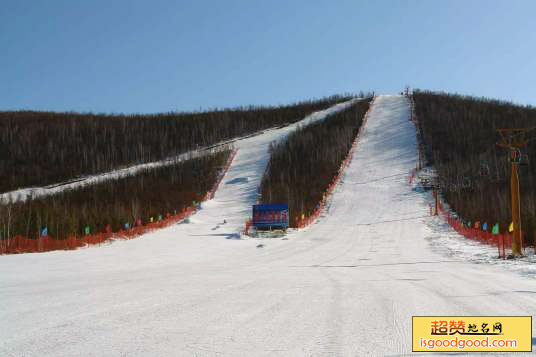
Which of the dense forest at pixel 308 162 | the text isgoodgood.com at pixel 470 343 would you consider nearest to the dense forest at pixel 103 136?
the dense forest at pixel 308 162

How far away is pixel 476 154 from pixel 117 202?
35.8m

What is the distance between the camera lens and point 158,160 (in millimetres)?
67438

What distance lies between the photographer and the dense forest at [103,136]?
226ft

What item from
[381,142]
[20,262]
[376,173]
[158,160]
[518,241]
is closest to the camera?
[20,262]

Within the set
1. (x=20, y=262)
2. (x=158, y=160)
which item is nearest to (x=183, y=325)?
(x=20, y=262)

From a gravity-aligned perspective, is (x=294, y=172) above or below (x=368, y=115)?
below

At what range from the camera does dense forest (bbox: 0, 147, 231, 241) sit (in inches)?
967

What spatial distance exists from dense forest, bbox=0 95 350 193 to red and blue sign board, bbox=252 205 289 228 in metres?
41.2

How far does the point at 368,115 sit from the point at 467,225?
50919 millimetres

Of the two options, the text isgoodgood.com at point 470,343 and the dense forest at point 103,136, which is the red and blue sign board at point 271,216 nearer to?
the text isgoodgood.com at point 470,343

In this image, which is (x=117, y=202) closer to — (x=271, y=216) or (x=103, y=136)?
(x=271, y=216)

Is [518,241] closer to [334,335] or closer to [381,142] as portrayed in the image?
[334,335]

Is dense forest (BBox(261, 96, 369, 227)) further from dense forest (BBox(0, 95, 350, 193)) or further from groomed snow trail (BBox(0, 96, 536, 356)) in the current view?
groomed snow trail (BBox(0, 96, 536, 356))

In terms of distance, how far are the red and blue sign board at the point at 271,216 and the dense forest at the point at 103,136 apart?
1621 inches
